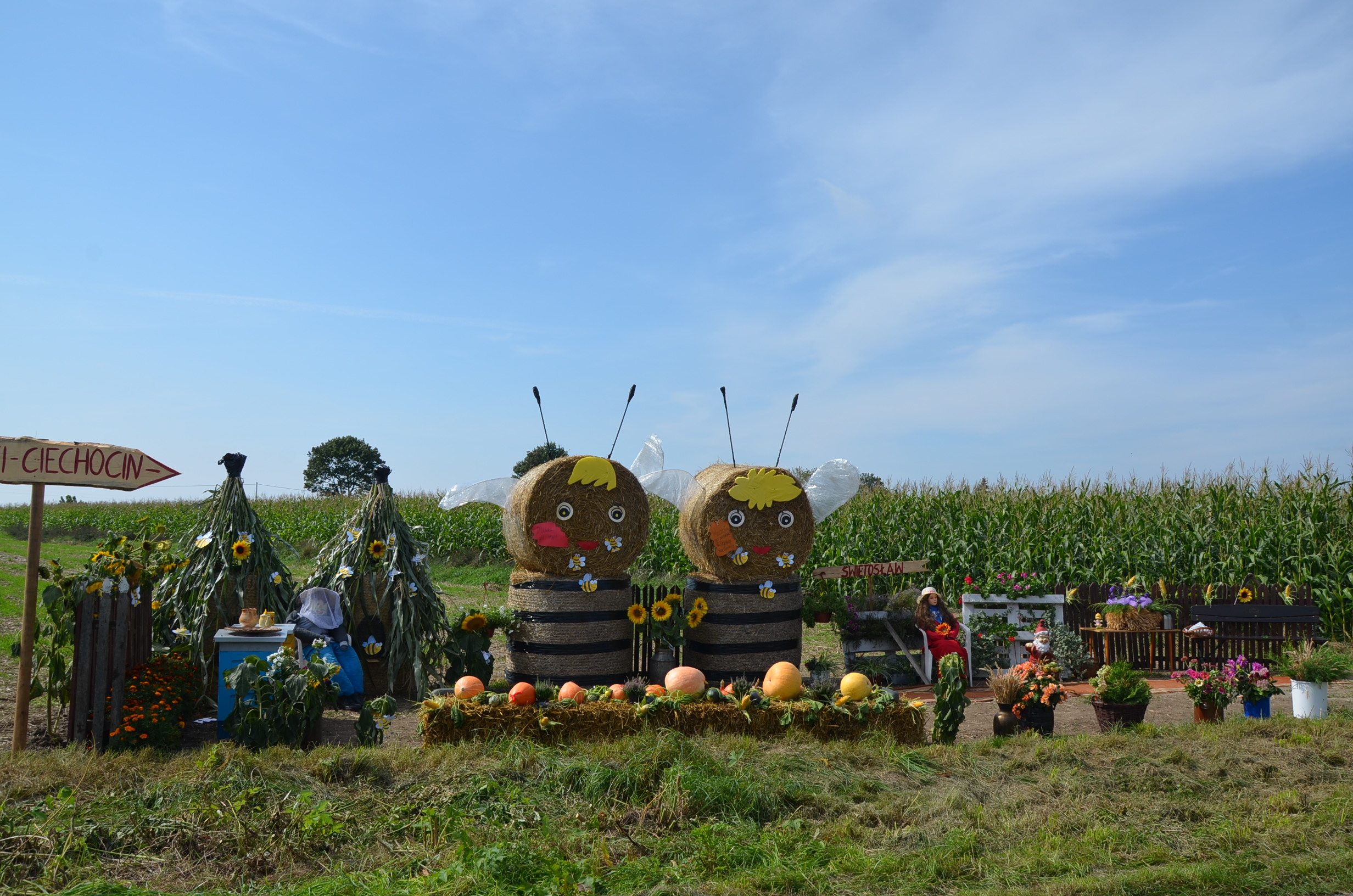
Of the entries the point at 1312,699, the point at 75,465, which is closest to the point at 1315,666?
the point at 1312,699

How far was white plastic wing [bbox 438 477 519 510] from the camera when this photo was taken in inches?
331

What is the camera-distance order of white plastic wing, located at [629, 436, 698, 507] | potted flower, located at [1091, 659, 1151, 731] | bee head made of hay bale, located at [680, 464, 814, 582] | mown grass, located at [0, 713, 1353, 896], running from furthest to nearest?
white plastic wing, located at [629, 436, 698, 507] → bee head made of hay bale, located at [680, 464, 814, 582] → potted flower, located at [1091, 659, 1151, 731] → mown grass, located at [0, 713, 1353, 896]

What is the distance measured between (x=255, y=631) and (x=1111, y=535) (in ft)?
34.6

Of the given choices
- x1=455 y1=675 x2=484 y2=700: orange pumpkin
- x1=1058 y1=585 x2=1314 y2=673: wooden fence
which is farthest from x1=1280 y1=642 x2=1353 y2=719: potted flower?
x1=455 y1=675 x2=484 y2=700: orange pumpkin

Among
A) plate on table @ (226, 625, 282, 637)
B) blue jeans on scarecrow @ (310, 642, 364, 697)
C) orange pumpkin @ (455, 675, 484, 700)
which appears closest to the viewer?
orange pumpkin @ (455, 675, 484, 700)

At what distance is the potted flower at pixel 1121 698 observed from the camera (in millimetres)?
6520

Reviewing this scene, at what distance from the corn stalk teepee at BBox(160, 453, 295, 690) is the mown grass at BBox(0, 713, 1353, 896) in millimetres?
2017

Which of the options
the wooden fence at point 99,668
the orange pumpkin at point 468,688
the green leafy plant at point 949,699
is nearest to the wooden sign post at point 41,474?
the wooden fence at point 99,668

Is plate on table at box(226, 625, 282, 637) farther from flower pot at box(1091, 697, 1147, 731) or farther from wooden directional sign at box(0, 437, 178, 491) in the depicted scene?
flower pot at box(1091, 697, 1147, 731)

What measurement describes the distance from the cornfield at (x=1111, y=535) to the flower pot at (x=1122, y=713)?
10.6ft

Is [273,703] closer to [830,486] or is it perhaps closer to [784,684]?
[784,684]

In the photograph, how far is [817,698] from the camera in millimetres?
6043

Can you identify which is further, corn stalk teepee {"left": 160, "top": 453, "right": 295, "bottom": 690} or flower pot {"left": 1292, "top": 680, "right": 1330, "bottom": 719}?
corn stalk teepee {"left": 160, "top": 453, "right": 295, "bottom": 690}

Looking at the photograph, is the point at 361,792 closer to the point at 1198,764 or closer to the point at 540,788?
the point at 540,788
